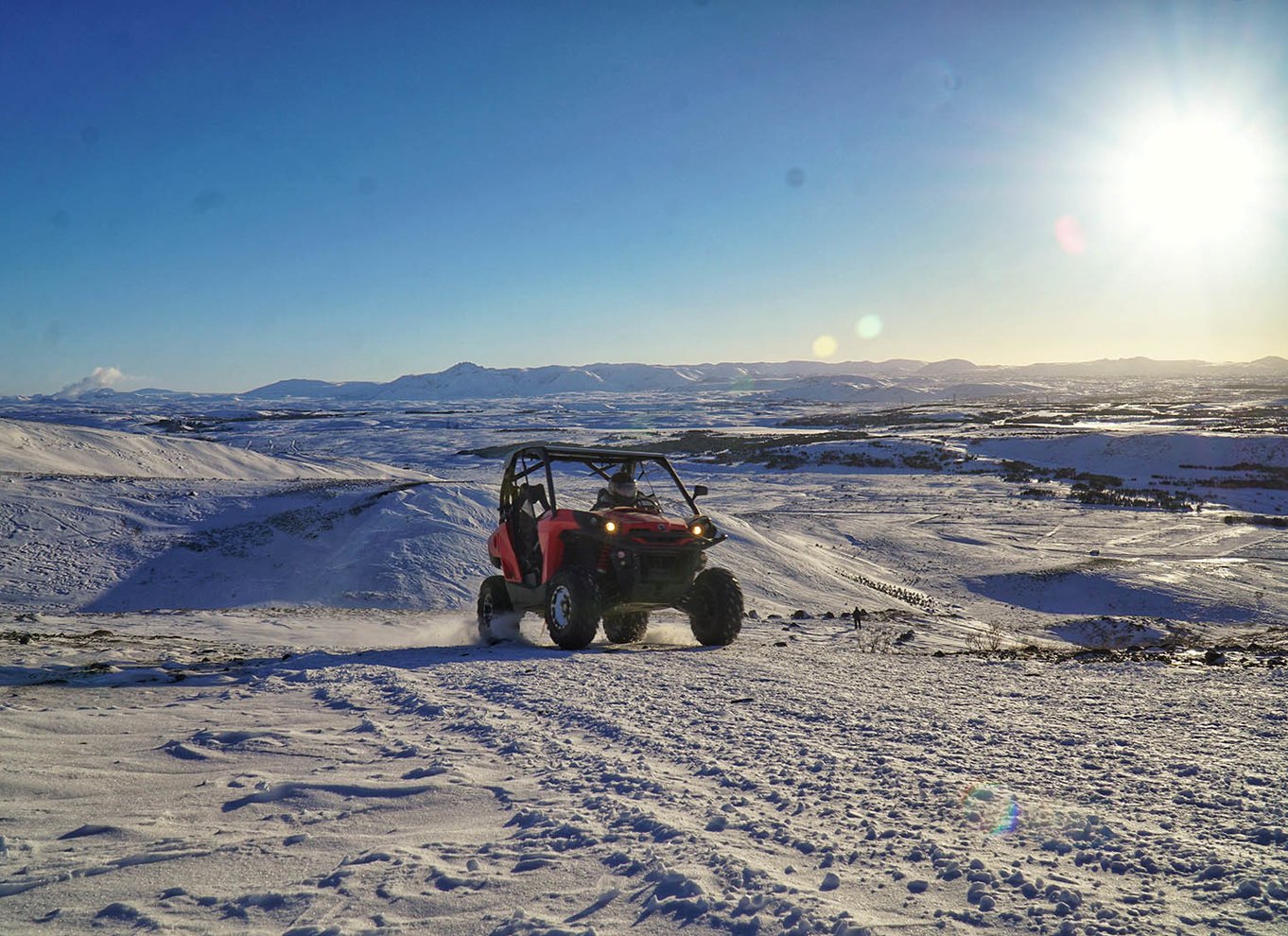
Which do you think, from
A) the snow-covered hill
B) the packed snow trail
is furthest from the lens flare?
the snow-covered hill

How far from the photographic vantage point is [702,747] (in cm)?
500

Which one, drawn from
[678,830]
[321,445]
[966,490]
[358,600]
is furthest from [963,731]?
[321,445]

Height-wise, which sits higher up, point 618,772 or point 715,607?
point 618,772

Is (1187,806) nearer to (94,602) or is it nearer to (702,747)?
(702,747)

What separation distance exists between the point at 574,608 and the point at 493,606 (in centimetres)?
233

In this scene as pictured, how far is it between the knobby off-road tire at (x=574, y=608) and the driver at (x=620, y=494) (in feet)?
3.55

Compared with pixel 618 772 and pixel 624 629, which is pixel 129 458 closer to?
pixel 624 629

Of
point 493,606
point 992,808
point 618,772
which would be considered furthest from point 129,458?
point 992,808

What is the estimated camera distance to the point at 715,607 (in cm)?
946

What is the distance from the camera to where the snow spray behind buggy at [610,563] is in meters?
8.90

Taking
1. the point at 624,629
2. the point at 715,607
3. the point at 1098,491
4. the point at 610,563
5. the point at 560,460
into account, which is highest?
the point at 560,460

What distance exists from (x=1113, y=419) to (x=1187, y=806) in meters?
76.6

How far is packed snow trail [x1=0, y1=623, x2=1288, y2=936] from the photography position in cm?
296

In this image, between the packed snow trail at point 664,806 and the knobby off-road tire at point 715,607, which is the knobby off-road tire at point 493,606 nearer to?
the knobby off-road tire at point 715,607
